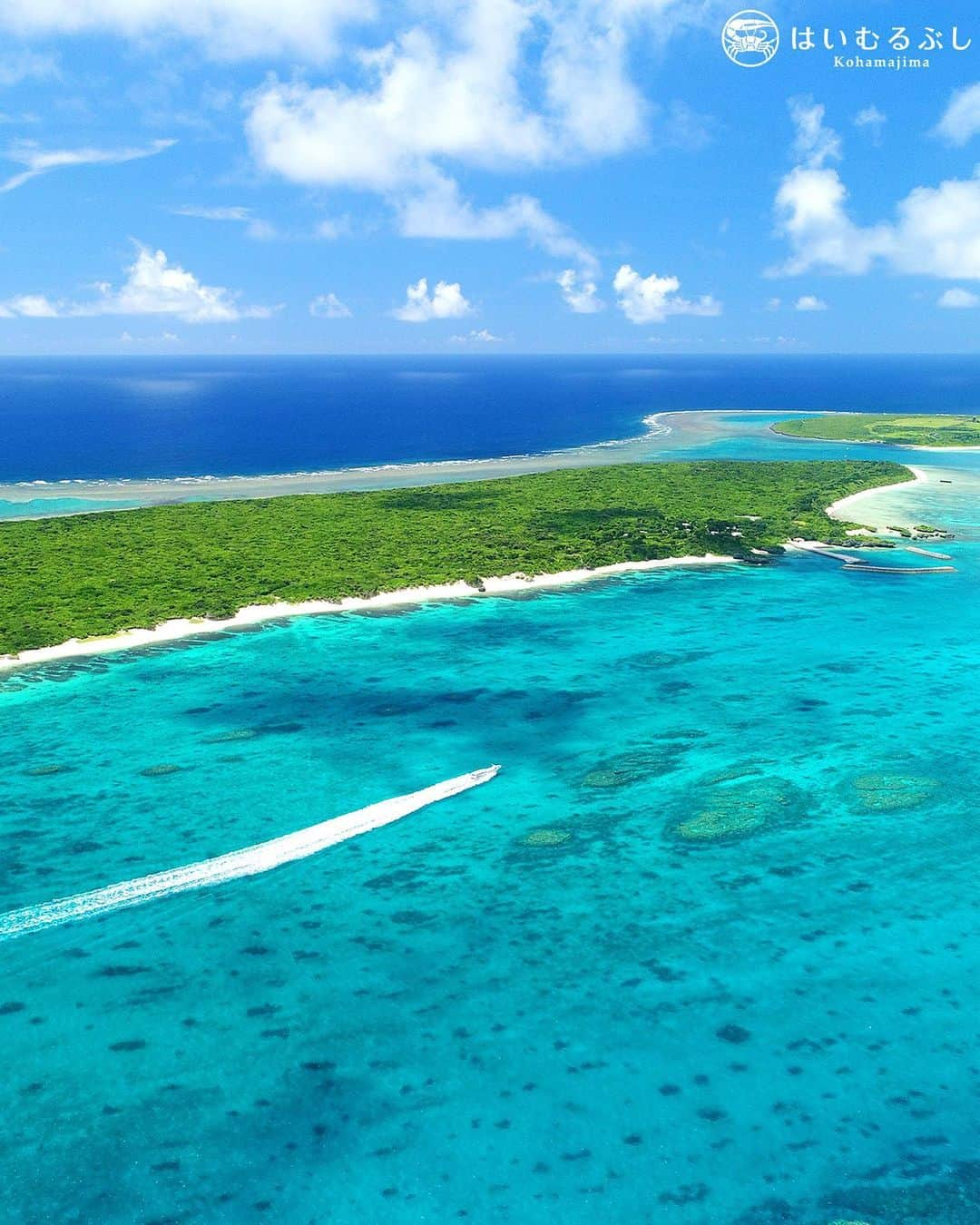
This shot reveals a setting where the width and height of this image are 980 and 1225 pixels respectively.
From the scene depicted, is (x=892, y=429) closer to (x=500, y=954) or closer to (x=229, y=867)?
(x=500, y=954)

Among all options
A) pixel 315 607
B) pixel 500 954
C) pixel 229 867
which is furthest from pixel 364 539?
pixel 500 954

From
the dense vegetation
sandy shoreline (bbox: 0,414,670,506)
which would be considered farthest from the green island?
the dense vegetation

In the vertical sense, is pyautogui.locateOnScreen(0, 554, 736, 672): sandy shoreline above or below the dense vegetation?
below

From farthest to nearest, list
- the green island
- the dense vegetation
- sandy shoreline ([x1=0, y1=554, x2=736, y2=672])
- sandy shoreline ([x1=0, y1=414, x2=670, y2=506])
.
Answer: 1. the green island
2. sandy shoreline ([x1=0, y1=414, x2=670, y2=506])
3. the dense vegetation
4. sandy shoreline ([x1=0, y1=554, x2=736, y2=672])

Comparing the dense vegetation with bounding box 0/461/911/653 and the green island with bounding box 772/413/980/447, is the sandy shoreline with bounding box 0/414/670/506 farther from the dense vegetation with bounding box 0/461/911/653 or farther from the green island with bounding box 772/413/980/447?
the green island with bounding box 772/413/980/447

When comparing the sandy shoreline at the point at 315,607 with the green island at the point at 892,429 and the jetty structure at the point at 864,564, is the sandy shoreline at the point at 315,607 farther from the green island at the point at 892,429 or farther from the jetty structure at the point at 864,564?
the green island at the point at 892,429

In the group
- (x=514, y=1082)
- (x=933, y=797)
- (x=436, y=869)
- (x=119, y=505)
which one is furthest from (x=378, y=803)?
(x=119, y=505)
